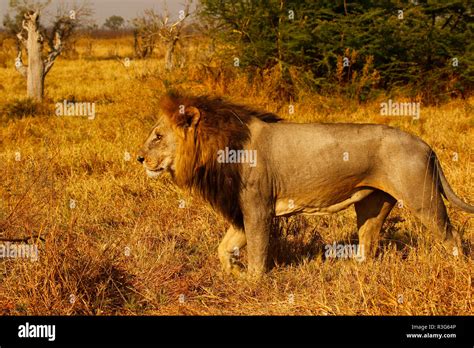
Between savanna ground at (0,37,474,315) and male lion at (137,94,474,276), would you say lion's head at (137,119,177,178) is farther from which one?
savanna ground at (0,37,474,315)

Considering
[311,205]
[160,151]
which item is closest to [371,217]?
[311,205]

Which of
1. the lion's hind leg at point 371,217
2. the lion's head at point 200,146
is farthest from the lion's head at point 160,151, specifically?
the lion's hind leg at point 371,217

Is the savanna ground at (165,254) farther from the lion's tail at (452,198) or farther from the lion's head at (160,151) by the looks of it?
the lion's head at (160,151)

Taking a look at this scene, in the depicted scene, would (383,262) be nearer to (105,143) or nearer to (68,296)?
(68,296)

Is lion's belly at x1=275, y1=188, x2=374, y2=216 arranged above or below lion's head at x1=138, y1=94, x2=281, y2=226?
below

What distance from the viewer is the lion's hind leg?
198 inches

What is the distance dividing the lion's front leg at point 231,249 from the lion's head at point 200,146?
0.18m

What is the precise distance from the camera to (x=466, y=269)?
3848 mm

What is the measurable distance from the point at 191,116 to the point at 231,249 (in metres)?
1.03

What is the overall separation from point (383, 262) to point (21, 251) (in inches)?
99.5

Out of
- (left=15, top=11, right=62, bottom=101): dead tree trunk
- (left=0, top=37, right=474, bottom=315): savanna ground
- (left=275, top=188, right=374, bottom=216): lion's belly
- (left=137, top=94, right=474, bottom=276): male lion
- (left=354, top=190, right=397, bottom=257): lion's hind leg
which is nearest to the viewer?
(left=0, top=37, right=474, bottom=315): savanna ground

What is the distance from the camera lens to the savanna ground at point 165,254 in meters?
3.88

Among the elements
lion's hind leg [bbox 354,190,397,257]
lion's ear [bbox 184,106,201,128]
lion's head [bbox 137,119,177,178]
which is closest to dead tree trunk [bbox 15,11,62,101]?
lion's head [bbox 137,119,177,178]

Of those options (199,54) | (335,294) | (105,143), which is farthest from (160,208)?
(199,54)
